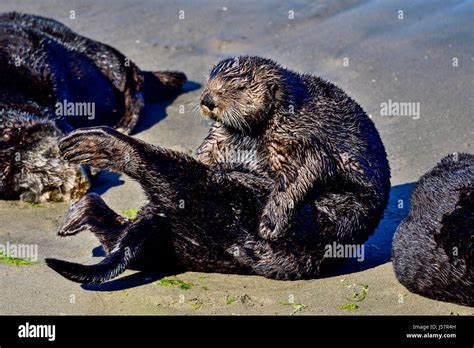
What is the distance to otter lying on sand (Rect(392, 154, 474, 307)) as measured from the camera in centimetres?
698

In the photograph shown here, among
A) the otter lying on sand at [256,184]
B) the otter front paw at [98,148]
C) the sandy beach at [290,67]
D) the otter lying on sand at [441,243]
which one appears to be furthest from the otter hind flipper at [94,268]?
the otter lying on sand at [441,243]

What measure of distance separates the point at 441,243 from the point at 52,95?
4771 millimetres

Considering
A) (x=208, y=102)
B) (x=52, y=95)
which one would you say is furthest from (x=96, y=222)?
(x=52, y=95)

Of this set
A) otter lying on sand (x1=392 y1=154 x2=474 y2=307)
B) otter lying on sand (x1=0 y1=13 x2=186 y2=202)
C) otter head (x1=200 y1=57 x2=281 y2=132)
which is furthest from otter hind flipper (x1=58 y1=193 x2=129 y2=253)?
otter lying on sand (x1=392 y1=154 x2=474 y2=307)

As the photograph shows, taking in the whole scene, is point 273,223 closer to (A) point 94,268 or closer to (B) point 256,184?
(B) point 256,184

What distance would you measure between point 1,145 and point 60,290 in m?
2.44

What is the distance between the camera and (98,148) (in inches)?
290

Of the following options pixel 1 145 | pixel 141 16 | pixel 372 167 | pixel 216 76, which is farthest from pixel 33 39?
pixel 372 167

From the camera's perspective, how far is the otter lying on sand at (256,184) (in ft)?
24.0

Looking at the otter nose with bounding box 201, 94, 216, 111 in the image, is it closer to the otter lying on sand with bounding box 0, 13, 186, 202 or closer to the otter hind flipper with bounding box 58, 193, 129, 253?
the otter hind flipper with bounding box 58, 193, 129, 253

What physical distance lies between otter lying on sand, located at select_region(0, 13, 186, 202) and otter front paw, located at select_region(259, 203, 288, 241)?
261 centimetres

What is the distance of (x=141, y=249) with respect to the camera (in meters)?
7.45

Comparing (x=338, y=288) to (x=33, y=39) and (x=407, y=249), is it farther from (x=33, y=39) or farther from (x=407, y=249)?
(x=33, y=39)

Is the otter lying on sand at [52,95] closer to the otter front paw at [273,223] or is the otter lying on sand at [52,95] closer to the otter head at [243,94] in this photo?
the otter head at [243,94]
